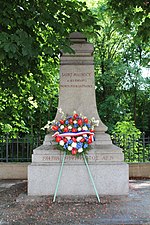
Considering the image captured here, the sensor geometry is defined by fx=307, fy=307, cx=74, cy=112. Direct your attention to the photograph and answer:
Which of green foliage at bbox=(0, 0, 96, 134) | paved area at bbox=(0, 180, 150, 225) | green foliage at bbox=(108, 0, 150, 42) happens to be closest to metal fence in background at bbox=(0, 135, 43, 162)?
green foliage at bbox=(0, 0, 96, 134)

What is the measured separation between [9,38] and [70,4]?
2.57 meters

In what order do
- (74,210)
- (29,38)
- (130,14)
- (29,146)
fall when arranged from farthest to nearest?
Answer: (29,146)
(130,14)
(29,38)
(74,210)

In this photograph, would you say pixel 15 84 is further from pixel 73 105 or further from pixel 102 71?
pixel 102 71

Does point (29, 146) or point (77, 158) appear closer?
→ point (77, 158)

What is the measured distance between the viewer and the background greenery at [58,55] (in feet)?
20.2

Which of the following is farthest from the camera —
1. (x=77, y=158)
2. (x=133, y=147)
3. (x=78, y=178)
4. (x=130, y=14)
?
(x=133, y=147)

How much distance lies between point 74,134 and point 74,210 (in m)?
1.56

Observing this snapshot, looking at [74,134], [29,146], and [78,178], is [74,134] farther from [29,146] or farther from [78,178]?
[29,146]

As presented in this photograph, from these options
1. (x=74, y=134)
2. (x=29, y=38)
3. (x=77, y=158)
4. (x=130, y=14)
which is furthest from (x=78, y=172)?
(x=130, y=14)

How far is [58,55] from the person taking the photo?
8500mm

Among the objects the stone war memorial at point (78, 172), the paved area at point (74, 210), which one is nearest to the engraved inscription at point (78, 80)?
the stone war memorial at point (78, 172)

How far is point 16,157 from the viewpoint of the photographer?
9578 millimetres

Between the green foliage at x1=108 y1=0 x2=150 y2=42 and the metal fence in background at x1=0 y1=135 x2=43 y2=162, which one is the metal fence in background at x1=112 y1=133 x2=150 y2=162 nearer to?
the metal fence in background at x1=0 y1=135 x2=43 y2=162

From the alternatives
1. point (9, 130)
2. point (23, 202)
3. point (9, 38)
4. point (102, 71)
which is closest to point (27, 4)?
point (9, 38)
